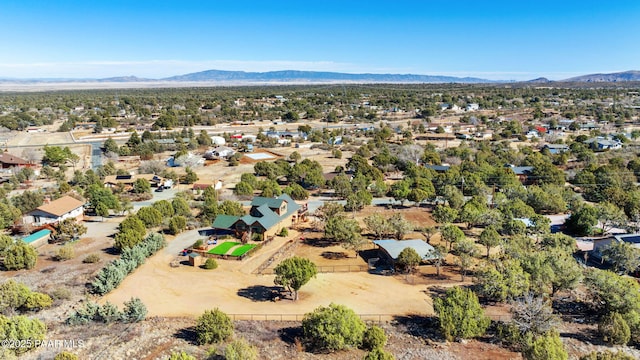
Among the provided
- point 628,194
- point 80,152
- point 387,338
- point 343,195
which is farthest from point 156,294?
point 80,152

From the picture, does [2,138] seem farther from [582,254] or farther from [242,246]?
[582,254]

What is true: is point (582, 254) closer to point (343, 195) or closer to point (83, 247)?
point (343, 195)

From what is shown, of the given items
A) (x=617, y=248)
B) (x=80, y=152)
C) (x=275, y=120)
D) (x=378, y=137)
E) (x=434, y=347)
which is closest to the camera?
(x=434, y=347)

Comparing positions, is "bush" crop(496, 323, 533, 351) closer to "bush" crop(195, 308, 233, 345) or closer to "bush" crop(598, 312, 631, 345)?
"bush" crop(598, 312, 631, 345)

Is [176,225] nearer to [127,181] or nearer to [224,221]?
[224,221]

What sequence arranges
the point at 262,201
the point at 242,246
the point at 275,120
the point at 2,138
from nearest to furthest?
the point at 242,246 → the point at 262,201 → the point at 2,138 → the point at 275,120

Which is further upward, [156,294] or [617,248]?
[617,248]

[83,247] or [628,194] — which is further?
[628,194]
